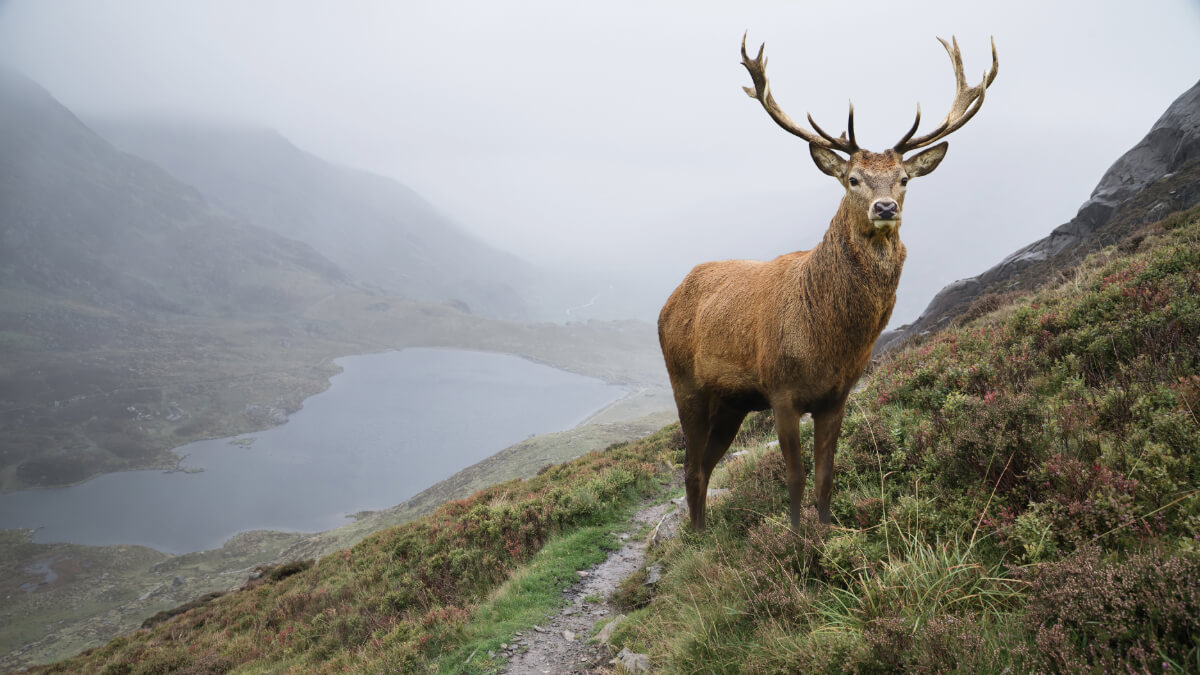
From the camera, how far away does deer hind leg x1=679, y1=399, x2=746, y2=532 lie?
17.7 ft

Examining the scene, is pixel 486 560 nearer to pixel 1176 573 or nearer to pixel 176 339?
pixel 1176 573

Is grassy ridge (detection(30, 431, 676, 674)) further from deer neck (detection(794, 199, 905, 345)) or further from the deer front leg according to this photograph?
deer neck (detection(794, 199, 905, 345))

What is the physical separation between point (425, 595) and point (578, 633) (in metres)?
4.30

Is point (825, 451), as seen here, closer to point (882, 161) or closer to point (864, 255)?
point (864, 255)

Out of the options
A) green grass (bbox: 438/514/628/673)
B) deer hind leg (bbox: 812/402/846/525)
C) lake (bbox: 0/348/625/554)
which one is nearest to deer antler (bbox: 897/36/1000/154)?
deer hind leg (bbox: 812/402/846/525)

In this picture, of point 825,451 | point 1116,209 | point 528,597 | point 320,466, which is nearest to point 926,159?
point 825,451

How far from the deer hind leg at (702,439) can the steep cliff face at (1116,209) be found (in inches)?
729

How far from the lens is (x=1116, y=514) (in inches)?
101

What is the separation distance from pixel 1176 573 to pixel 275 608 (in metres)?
17.3

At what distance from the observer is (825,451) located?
3969mm

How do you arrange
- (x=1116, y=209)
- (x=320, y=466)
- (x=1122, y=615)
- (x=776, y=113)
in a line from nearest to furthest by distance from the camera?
(x=1122, y=615), (x=776, y=113), (x=1116, y=209), (x=320, y=466)

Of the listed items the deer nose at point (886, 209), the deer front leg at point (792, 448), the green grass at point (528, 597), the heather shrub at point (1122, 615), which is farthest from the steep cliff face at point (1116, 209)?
the heather shrub at point (1122, 615)

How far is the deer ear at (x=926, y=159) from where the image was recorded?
379cm

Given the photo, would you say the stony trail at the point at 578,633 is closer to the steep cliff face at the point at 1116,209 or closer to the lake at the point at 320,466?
the steep cliff face at the point at 1116,209
